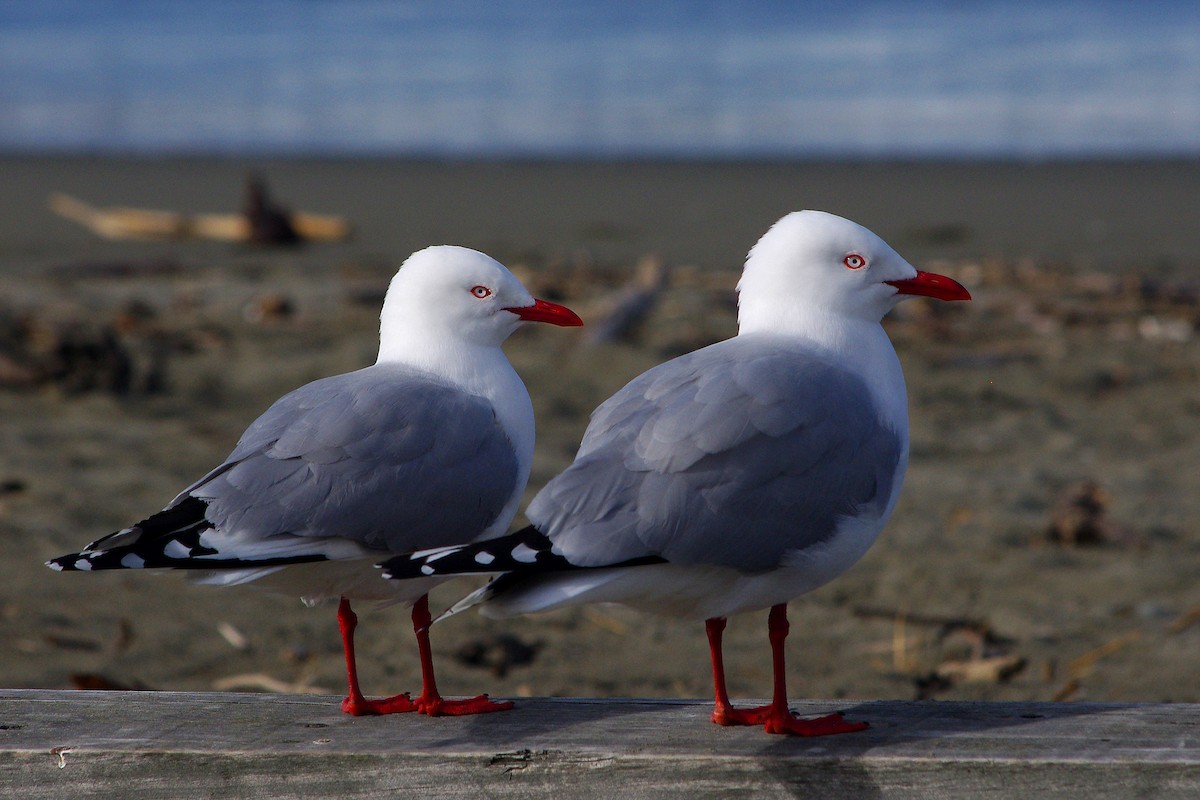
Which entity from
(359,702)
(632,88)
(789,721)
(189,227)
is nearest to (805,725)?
(789,721)

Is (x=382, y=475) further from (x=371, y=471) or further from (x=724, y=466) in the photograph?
(x=724, y=466)

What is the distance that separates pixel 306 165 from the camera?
20.4m

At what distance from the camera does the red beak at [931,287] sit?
333 centimetres

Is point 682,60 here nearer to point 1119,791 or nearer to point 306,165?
point 306,165

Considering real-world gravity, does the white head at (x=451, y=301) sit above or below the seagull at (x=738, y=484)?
above

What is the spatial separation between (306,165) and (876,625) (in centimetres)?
1626

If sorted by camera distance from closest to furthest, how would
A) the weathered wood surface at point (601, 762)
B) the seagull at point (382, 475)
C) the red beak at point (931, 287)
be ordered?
1. the weathered wood surface at point (601, 762)
2. the seagull at point (382, 475)
3. the red beak at point (931, 287)

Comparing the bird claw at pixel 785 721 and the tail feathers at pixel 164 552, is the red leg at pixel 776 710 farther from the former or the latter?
the tail feathers at pixel 164 552

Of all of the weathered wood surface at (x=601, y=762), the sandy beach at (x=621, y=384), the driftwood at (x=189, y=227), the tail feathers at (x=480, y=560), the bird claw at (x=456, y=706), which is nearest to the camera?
the tail feathers at (x=480, y=560)

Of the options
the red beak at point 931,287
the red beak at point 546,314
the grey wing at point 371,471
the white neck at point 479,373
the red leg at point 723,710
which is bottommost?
the red leg at point 723,710

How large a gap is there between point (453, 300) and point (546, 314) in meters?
0.25

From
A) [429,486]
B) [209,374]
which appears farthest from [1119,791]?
[209,374]

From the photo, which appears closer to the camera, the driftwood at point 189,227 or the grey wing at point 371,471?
the grey wing at point 371,471

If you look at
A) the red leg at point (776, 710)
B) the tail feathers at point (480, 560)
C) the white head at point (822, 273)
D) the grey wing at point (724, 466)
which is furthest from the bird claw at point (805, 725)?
the white head at point (822, 273)
